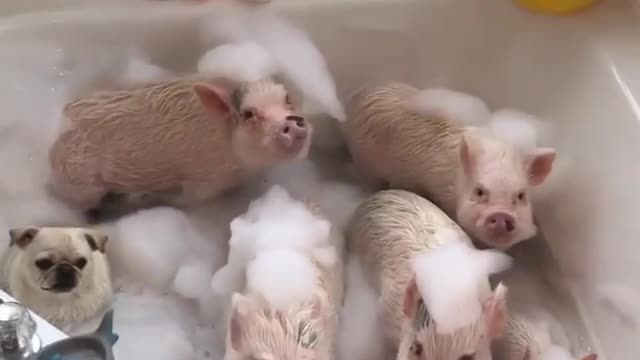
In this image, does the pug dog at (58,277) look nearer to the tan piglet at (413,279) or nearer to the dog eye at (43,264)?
the dog eye at (43,264)

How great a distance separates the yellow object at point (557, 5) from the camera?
1.40 meters

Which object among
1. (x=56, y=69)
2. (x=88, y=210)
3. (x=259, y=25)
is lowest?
(x=88, y=210)

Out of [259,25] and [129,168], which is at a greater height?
[259,25]

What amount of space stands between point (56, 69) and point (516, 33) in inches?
23.7

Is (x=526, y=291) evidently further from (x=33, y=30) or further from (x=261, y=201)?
(x=33, y=30)

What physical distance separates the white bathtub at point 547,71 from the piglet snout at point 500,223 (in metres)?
0.13

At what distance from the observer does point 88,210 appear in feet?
4.47

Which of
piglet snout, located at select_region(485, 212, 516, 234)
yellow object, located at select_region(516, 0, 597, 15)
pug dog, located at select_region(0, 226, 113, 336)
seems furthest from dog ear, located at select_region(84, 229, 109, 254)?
yellow object, located at select_region(516, 0, 597, 15)

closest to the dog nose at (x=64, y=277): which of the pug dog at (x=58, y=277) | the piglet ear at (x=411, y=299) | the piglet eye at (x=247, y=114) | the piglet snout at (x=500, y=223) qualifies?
the pug dog at (x=58, y=277)

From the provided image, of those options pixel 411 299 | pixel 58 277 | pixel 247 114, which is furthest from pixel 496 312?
pixel 58 277

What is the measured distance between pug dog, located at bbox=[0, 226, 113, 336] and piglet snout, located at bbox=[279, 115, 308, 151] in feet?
0.83

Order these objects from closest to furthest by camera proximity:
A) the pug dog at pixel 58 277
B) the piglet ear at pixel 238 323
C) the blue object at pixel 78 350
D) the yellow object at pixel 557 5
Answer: the blue object at pixel 78 350
the piglet ear at pixel 238 323
the pug dog at pixel 58 277
the yellow object at pixel 557 5

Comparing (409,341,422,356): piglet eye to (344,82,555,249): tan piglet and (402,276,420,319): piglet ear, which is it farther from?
(344,82,555,249): tan piglet

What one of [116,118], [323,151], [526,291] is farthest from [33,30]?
[526,291]
